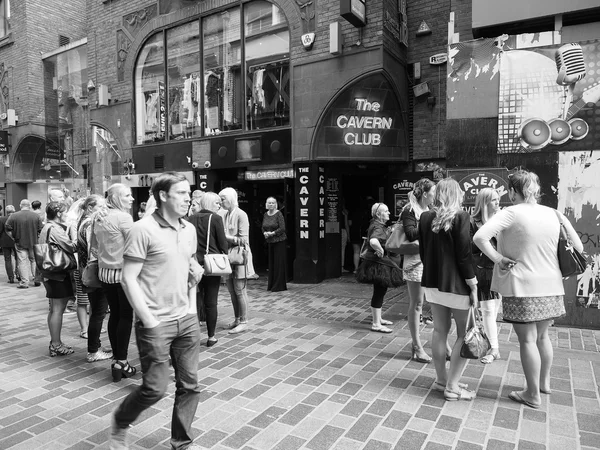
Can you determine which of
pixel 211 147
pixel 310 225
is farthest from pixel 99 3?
pixel 310 225

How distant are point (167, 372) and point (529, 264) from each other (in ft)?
9.56

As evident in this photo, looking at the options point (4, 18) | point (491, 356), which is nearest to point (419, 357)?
point (491, 356)

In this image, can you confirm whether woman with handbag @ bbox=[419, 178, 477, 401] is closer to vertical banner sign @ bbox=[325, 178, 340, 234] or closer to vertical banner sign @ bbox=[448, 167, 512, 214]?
vertical banner sign @ bbox=[448, 167, 512, 214]

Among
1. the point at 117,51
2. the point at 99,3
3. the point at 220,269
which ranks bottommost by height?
the point at 220,269

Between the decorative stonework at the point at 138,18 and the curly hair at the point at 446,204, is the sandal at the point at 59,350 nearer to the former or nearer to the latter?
the curly hair at the point at 446,204

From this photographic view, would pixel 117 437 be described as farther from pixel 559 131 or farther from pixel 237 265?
pixel 559 131

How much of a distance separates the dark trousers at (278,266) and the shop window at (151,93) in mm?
5715

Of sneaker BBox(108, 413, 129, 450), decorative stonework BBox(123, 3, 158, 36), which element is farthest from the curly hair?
decorative stonework BBox(123, 3, 158, 36)

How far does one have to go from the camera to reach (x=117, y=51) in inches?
518

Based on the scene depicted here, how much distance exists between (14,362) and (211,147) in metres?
7.16

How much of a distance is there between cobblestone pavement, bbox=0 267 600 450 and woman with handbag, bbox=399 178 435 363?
28 centimetres

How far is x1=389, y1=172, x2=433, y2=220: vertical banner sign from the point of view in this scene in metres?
9.80

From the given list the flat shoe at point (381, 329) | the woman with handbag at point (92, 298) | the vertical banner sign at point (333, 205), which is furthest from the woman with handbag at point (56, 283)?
the vertical banner sign at point (333, 205)

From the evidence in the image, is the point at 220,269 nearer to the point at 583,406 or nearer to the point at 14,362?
the point at 14,362
